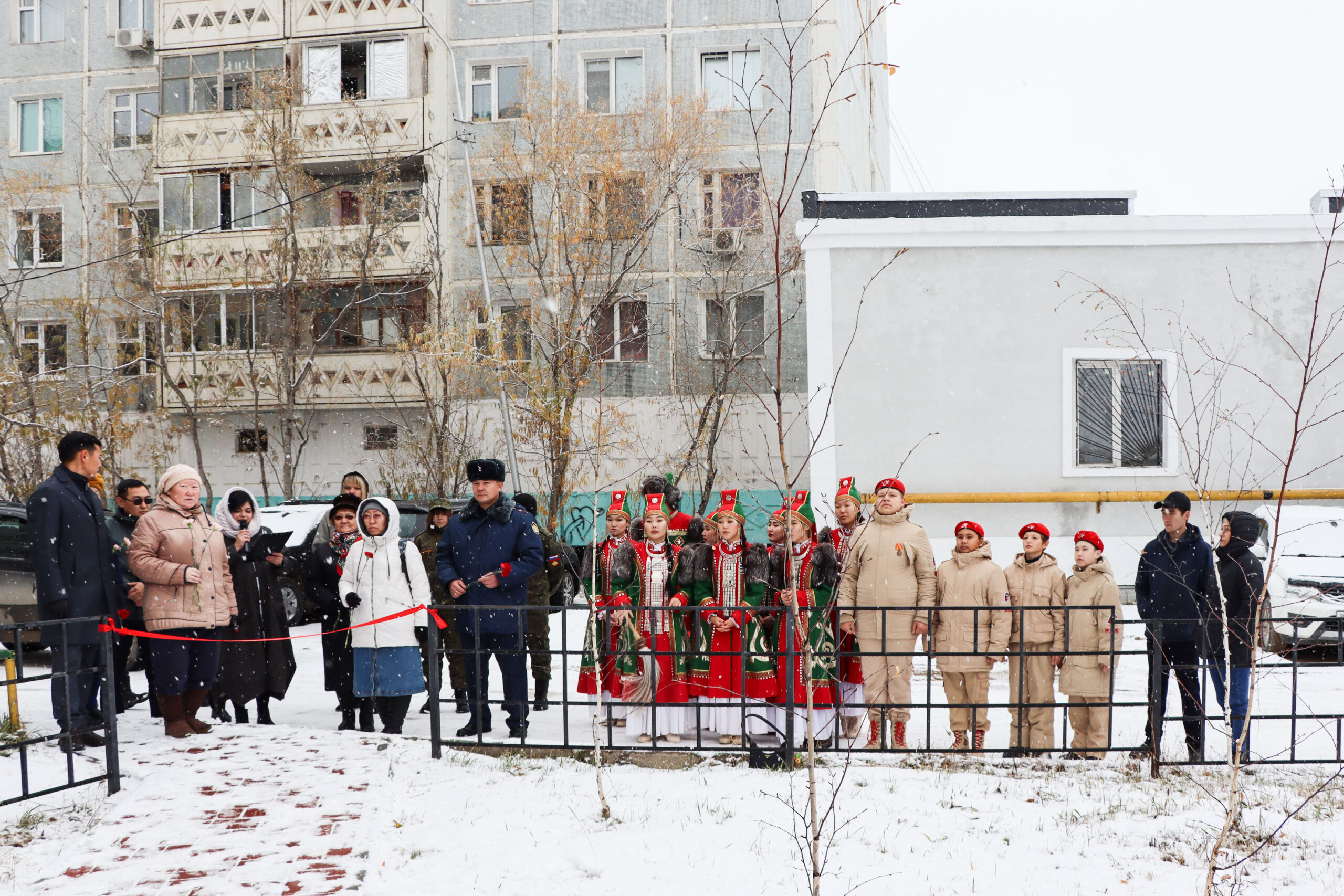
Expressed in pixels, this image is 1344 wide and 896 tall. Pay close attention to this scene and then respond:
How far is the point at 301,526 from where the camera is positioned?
12.3m

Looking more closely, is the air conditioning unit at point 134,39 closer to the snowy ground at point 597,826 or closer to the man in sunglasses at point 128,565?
the man in sunglasses at point 128,565

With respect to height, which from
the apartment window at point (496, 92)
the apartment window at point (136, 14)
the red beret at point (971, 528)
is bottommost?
the red beret at point (971, 528)

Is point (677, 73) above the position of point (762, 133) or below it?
above

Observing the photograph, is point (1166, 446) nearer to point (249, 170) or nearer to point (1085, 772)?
point (1085, 772)

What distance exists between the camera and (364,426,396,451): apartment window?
2294cm

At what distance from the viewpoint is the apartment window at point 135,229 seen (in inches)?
848

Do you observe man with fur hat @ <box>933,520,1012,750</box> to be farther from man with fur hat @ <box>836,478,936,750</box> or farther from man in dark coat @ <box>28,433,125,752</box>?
man in dark coat @ <box>28,433,125,752</box>

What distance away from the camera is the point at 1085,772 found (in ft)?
18.9

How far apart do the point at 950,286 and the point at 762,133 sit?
34.5ft

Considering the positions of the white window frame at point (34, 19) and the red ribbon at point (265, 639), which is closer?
the red ribbon at point (265, 639)

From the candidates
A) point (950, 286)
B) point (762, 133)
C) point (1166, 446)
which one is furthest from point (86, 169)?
point (1166, 446)

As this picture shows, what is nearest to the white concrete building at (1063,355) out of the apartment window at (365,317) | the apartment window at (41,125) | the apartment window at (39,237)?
the apartment window at (365,317)

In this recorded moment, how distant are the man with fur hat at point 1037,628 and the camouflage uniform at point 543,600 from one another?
294 centimetres

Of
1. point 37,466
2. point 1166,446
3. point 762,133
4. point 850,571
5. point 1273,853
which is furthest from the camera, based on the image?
point 762,133
